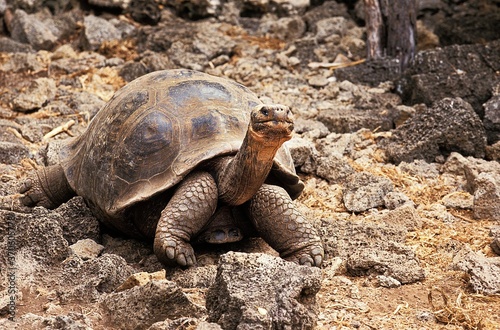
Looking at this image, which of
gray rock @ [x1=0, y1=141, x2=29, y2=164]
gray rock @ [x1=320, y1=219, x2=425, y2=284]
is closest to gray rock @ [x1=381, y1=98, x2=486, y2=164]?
gray rock @ [x1=320, y1=219, x2=425, y2=284]

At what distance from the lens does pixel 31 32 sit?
8.51m

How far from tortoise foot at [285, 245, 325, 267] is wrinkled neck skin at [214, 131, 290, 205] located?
0.35 meters

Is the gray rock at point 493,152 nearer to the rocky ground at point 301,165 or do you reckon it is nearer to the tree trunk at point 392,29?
the rocky ground at point 301,165

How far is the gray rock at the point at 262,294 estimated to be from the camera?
9.52 feet

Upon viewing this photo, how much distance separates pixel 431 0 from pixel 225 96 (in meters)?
6.00

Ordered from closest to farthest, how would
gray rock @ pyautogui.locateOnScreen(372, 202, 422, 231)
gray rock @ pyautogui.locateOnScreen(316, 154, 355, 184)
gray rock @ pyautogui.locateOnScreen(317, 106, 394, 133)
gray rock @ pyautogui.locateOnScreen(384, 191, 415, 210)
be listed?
1. gray rock @ pyautogui.locateOnScreen(372, 202, 422, 231)
2. gray rock @ pyautogui.locateOnScreen(384, 191, 415, 210)
3. gray rock @ pyautogui.locateOnScreen(316, 154, 355, 184)
4. gray rock @ pyautogui.locateOnScreen(317, 106, 394, 133)

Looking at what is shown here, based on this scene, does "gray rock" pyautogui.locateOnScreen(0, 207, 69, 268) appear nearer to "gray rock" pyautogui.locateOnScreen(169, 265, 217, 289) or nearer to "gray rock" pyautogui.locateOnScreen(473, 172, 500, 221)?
"gray rock" pyautogui.locateOnScreen(169, 265, 217, 289)

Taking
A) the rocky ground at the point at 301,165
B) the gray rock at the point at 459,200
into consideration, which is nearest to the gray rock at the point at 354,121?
the rocky ground at the point at 301,165

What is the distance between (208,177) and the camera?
13.2ft

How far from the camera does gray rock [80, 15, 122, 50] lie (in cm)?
846

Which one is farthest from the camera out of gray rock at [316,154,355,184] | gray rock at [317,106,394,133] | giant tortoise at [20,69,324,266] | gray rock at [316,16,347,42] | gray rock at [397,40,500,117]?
gray rock at [316,16,347,42]

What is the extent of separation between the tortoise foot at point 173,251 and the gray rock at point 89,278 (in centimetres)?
26

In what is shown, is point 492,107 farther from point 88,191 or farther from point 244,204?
point 88,191

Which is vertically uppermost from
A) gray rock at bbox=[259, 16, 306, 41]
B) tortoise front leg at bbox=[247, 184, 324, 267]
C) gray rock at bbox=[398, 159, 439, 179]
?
tortoise front leg at bbox=[247, 184, 324, 267]
